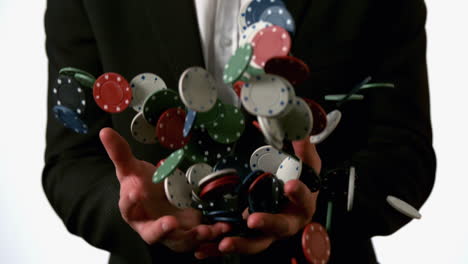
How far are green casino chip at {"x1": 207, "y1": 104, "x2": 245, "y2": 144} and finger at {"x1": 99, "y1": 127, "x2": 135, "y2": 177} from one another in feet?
0.39

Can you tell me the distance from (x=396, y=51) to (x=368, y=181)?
286mm

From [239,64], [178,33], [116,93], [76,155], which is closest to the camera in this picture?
[239,64]

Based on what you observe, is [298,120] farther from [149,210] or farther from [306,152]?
[149,210]

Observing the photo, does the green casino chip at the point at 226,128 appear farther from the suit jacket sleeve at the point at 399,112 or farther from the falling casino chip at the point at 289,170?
the suit jacket sleeve at the point at 399,112

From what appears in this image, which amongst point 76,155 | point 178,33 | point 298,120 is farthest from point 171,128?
point 76,155

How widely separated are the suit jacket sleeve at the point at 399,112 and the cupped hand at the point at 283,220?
0.99 feet

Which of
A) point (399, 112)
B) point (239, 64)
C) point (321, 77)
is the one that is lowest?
point (399, 112)

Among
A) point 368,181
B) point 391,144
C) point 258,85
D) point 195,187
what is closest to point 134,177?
point 195,187

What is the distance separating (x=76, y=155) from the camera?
107 centimetres

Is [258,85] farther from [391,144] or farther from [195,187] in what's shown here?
[391,144]

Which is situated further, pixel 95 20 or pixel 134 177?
pixel 95 20

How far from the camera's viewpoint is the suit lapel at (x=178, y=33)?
95cm

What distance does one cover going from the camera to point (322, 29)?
3.37 feet

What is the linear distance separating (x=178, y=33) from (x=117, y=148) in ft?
1.23
